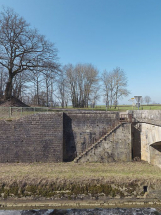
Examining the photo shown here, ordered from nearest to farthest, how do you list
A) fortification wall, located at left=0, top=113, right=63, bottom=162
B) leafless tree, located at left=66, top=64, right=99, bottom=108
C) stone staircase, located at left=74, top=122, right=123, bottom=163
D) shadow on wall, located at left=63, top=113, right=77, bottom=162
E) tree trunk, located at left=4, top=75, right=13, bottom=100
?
stone staircase, located at left=74, top=122, right=123, bottom=163, fortification wall, located at left=0, top=113, right=63, bottom=162, shadow on wall, located at left=63, top=113, right=77, bottom=162, tree trunk, located at left=4, top=75, right=13, bottom=100, leafless tree, located at left=66, top=64, right=99, bottom=108

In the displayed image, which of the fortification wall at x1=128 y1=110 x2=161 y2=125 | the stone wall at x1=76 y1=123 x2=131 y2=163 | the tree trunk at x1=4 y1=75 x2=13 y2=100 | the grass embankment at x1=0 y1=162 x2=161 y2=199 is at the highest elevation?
the tree trunk at x1=4 y1=75 x2=13 y2=100

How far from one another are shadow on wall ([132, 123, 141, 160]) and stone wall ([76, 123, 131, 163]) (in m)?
0.80

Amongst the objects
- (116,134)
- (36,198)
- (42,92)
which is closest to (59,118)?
(116,134)

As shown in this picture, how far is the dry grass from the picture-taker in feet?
29.0

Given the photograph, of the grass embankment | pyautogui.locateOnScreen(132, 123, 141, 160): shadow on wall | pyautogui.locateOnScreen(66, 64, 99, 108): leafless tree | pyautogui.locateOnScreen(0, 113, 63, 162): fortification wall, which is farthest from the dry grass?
pyautogui.locateOnScreen(66, 64, 99, 108): leafless tree

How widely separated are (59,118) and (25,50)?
37.7ft

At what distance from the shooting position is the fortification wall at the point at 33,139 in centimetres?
1206

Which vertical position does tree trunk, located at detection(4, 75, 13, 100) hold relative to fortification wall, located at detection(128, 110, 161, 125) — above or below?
above

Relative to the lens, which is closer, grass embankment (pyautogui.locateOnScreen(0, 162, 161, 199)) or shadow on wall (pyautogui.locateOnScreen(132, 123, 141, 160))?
grass embankment (pyautogui.locateOnScreen(0, 162, 161, 199))

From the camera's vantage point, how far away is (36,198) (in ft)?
27.9

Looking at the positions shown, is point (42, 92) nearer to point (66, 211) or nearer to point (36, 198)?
point (36, 198)

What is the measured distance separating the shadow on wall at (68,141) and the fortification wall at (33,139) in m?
0.43

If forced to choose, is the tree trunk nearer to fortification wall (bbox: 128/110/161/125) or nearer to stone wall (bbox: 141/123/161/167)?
fortification wall (bbox: 128/110/161/125)

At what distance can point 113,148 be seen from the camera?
1216cm
